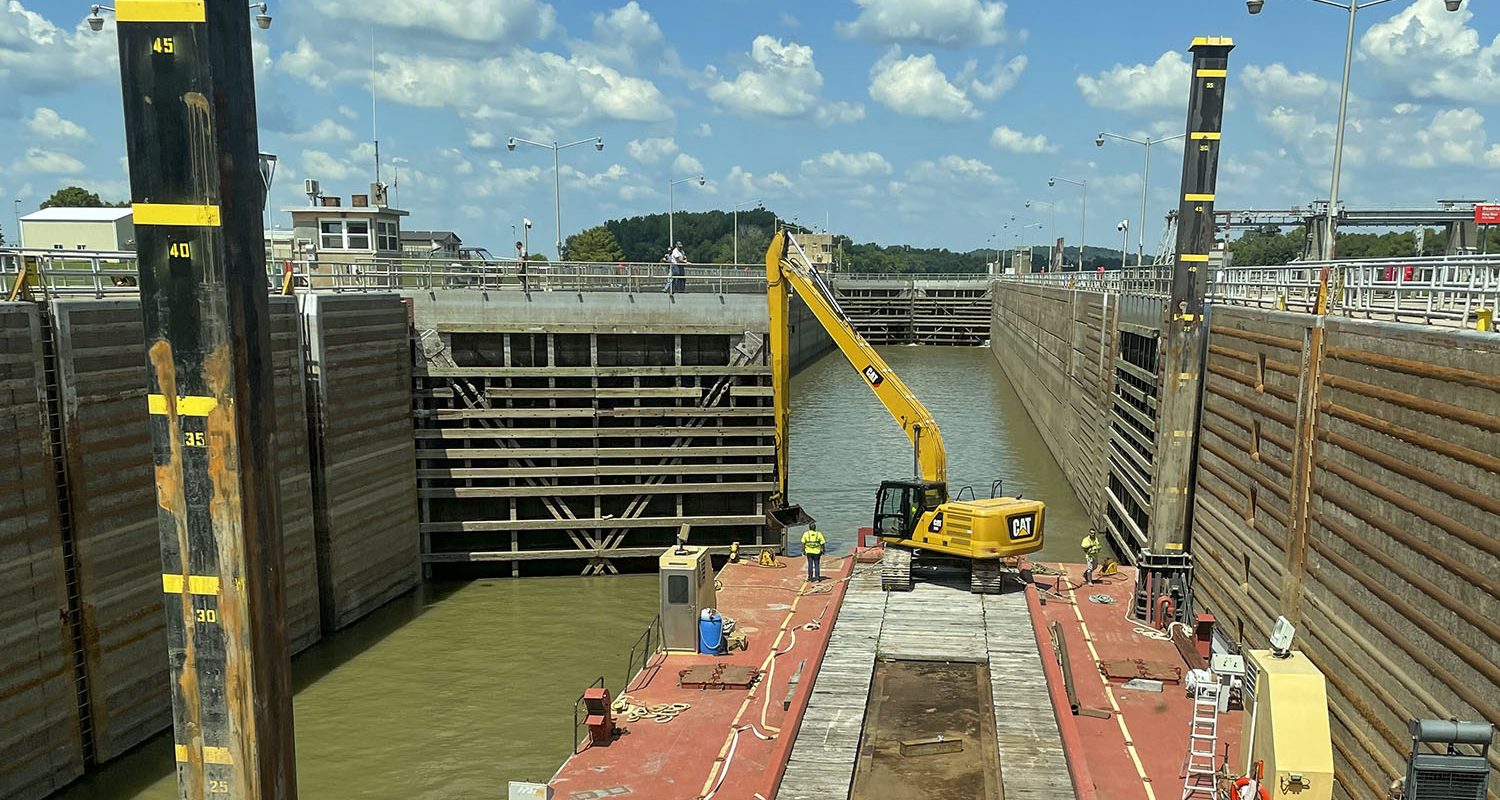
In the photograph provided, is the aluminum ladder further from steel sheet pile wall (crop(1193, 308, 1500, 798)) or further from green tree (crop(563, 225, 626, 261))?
green tree (crop(563, 225, 626, 261))

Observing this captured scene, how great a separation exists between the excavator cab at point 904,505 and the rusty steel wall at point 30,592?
1449 centimetres

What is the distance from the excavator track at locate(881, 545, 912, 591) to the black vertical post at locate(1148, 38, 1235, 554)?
5.82 m

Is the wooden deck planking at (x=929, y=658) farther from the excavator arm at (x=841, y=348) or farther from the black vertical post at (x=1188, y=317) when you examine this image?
the black vertical post at (x=1188, y=317)

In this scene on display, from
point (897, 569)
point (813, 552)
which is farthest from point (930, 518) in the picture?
point (813, 552)

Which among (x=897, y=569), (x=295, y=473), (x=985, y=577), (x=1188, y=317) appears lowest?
(x=985, y=577)

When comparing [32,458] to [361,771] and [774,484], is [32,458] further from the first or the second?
[774,484]

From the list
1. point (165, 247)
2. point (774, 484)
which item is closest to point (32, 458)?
point (165, 247)

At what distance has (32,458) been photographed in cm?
1455

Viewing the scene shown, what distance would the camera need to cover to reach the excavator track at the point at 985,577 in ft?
65.9

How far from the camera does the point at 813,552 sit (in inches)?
846

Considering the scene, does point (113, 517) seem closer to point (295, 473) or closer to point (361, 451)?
point (295, 473)

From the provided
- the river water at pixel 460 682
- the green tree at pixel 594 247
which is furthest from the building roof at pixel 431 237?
the river water at pixel 460 682

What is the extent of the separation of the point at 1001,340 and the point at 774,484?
69.2 m

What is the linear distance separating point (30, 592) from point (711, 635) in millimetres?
10577
